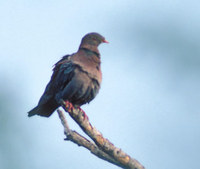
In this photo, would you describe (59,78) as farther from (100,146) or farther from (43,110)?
(100,146)

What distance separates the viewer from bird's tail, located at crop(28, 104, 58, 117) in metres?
6.48

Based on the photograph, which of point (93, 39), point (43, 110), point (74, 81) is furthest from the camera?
point (93, 39)

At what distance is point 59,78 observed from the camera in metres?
6.14

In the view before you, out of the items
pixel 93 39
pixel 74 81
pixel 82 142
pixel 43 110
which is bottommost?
pixel 82 142

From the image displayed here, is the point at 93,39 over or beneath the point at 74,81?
over

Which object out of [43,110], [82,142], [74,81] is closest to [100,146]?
[82,142]

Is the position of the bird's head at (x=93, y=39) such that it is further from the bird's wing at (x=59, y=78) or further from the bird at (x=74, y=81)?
the bird's wing at (x=59, y=78)

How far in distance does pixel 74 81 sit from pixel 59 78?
1.00 ft

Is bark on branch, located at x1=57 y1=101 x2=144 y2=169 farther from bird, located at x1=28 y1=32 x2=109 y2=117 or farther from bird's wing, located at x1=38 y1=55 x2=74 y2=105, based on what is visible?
bird's wing, located at x1=38 y1=55 x2=74 y2=105

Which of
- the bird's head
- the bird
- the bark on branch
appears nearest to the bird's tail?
the bird

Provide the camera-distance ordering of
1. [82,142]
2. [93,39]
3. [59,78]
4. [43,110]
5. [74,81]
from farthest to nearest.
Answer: [93,39]
[43,110]
[59,78]
[74,81]
[82,142]

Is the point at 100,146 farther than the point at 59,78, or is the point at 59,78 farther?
the point at 59,78

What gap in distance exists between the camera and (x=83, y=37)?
6.78 metres

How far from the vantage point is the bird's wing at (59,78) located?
19.7 ft
